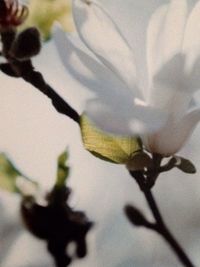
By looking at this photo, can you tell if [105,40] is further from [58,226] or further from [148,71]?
[58,226]

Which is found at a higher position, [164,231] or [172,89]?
[172,89]

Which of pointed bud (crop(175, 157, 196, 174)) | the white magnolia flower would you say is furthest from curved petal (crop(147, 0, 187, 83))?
pointed bud (crop(175, 157, 196, 174))

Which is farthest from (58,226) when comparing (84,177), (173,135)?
(173,135)

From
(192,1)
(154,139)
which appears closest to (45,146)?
(154,139)

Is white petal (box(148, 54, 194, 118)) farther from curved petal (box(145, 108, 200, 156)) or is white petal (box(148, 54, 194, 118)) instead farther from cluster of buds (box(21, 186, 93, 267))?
cluster of buds (box(21, 186, 93, 267))

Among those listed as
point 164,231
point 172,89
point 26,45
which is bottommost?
point 164,231

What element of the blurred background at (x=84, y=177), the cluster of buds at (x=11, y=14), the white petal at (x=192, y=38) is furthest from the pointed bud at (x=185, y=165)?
the cluster of buds at (x=11, y=14)
